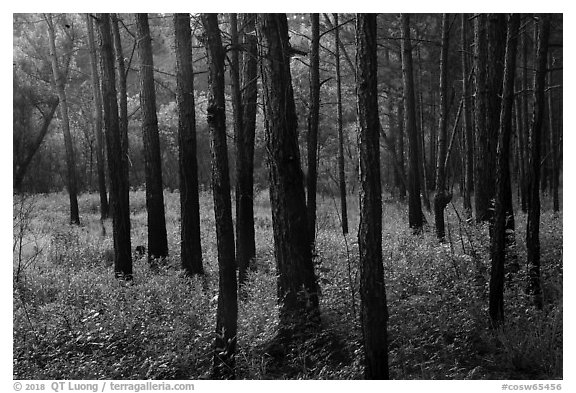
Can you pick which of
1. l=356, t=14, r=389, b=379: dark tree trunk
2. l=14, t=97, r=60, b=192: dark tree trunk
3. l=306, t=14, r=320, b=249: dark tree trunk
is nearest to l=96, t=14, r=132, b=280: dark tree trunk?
l=306, t=14, r=320, b=249: dark tree trunk

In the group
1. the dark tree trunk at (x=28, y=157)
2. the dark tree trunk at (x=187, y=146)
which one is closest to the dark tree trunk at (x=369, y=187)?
the dark tree trunk at (x=187, y=146)

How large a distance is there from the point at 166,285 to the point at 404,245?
4846 millimetres

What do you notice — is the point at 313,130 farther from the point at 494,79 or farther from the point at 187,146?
the point at 494,79

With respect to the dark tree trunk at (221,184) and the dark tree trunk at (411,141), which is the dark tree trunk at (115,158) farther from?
the dark tree trunk at (411,141)

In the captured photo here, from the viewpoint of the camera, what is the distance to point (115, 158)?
36.1 feet

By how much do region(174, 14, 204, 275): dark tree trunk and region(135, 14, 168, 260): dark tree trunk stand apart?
1.16 m

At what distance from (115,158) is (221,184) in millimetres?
4901

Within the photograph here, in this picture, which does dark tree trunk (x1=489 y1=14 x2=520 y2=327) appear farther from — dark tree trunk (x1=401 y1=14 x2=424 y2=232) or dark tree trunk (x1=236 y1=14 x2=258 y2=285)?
dark tree trunk (x1=401 y1=14 x2=424 y2=232)

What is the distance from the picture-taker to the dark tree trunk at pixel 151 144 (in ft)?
39.5

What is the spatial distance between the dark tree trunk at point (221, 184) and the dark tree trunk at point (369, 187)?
5.69 feet

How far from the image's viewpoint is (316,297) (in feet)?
25.2

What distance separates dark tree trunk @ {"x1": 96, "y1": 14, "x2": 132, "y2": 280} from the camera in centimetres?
1064

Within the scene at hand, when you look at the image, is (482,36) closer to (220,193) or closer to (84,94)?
(220,193)
